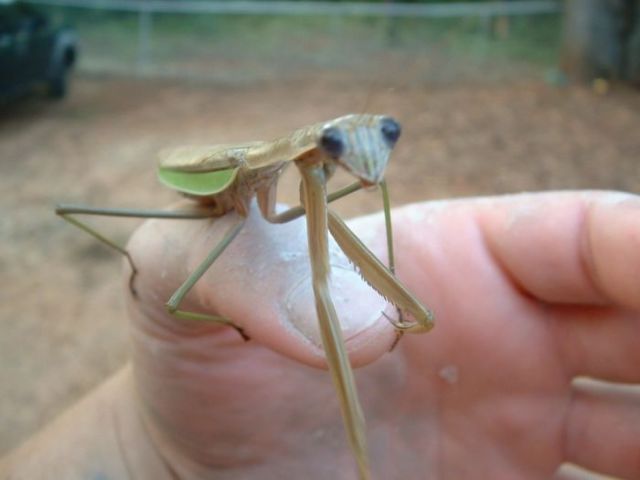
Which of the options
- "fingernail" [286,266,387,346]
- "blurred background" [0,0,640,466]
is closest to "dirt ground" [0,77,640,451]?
"blurred background" [0,0,640,466]

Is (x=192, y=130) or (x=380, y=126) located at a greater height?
(x=380, y=126)

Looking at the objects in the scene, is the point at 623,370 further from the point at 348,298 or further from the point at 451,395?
the point at 348,298

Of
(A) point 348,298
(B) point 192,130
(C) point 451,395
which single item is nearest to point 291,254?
(A) point 348,298

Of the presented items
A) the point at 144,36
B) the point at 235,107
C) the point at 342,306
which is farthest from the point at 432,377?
the point at 144,36

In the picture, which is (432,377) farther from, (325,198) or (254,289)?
(325,198)

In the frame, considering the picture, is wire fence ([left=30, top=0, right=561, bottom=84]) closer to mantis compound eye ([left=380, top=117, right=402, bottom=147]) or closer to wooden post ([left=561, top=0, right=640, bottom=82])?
wooden post ([left=561, top=0, right=640, bottom=82])
